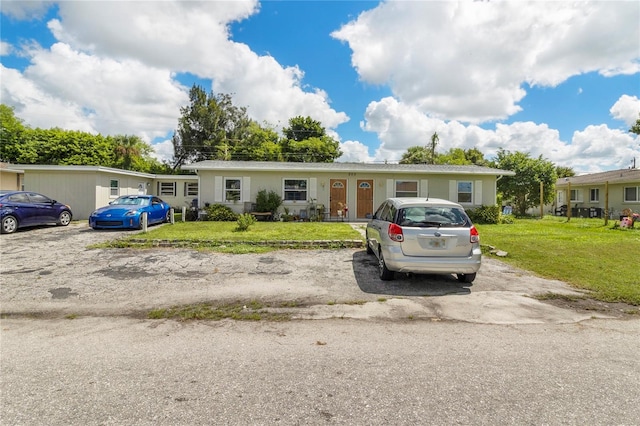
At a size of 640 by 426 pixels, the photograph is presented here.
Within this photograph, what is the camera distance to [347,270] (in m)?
6.95

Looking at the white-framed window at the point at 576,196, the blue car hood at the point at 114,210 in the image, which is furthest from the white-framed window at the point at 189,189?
the white-framed window at the point at 576,196

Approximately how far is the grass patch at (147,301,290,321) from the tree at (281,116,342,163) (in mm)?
34136

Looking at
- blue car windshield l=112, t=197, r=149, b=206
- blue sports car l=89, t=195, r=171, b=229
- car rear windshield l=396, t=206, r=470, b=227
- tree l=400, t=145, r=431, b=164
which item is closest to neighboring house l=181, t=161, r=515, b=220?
blue car windshield l=112, t=197, r=149, b=206

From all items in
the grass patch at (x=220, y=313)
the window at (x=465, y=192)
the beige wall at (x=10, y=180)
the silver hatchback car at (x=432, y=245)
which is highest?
the beige wall at (x=10, y=180)

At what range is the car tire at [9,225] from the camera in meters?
10.9

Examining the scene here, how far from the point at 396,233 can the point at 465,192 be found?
44.7 ft

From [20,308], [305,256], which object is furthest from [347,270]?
[20,308]

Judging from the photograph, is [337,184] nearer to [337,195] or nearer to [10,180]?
[337,195]

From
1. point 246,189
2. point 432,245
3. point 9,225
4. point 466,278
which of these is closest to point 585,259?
point 466,278

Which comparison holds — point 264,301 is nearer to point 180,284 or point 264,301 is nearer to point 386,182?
point 180,284

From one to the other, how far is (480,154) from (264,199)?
4379cm

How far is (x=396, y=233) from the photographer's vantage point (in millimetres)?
5773

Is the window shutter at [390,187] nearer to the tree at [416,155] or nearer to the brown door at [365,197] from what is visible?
the brown door at [365,197]

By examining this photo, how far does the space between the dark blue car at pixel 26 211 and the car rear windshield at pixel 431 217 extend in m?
13.2
